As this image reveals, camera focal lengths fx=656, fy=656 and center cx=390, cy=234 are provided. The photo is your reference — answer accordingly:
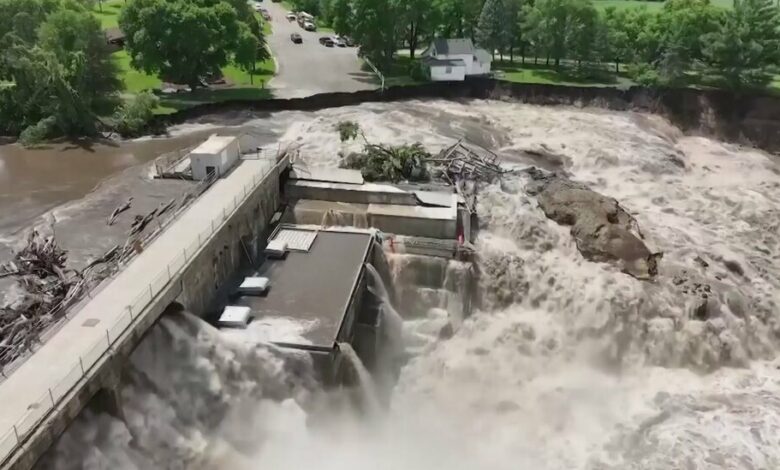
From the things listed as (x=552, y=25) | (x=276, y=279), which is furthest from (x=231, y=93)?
(x=276, y=279)

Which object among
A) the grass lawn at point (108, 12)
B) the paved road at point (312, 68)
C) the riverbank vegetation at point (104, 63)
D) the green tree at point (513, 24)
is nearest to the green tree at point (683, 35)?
the green tree at point (513, 24)

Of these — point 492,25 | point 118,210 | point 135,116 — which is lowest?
point 118,210

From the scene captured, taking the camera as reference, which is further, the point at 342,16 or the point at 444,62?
the point at 342,16

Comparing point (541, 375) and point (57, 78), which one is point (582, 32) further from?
point (541, 375)

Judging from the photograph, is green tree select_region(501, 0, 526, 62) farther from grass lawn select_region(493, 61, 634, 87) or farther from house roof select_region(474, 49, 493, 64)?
house roof select_region(474, 49, 493, 64)

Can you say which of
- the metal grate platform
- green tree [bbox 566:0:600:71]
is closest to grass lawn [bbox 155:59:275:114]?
the metal grate platform

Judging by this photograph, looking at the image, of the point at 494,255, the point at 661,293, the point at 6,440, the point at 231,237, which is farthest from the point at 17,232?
the point at 661,293
